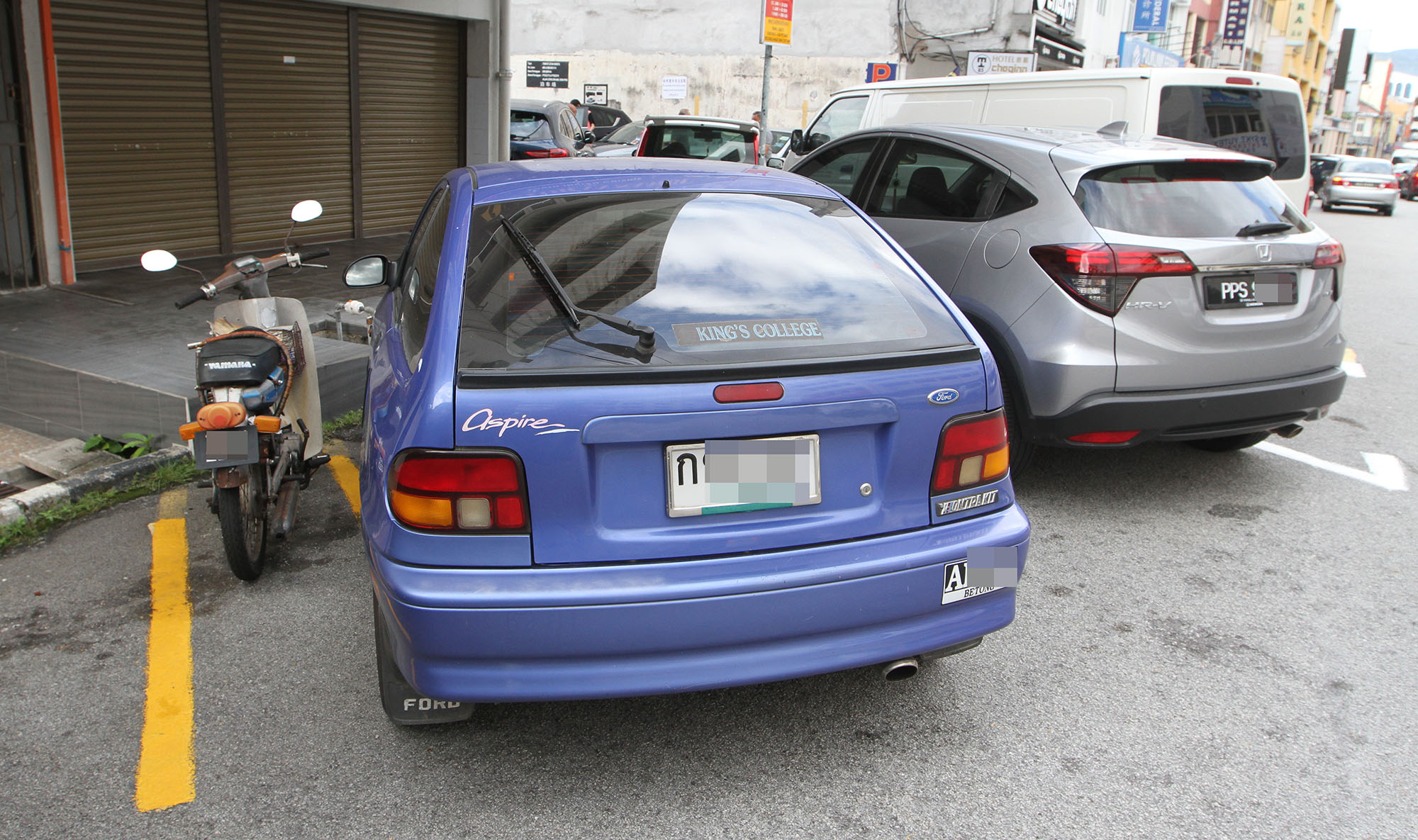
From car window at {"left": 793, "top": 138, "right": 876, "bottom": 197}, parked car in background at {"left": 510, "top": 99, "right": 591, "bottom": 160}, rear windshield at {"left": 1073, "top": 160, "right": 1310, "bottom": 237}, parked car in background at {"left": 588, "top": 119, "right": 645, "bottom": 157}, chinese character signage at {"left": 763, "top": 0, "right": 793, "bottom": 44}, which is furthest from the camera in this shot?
parked car in background at {"left": 588, "top": 119, "right": 645, "bottom": 157}

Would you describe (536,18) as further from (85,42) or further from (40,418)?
(40,418)

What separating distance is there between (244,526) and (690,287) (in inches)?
77.1

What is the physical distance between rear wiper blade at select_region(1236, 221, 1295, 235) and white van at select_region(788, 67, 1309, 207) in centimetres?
209

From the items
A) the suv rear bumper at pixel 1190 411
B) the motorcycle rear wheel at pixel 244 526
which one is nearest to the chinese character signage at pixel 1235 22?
the suv rear bumper at pixel 1190 411

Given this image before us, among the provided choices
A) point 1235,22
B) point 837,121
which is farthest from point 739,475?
point 1235,22

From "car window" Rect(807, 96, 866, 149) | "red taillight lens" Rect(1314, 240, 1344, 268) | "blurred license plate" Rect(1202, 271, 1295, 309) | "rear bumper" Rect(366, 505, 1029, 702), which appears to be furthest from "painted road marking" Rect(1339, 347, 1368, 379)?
"rear bumper" Rect(366, 505, 1029, 702)

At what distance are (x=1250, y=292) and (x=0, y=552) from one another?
17.5ft

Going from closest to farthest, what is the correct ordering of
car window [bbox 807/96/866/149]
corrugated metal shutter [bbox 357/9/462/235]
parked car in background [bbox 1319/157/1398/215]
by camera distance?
car window [bbox 807/96/866/149]
corrugated metal shutter [bbox 357/9/462/235]
parked car in background [bbox 1319/157/1398/215]

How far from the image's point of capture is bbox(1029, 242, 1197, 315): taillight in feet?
14.3

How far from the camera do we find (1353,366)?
321 inches

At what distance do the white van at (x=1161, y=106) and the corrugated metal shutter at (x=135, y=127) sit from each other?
6413 mm

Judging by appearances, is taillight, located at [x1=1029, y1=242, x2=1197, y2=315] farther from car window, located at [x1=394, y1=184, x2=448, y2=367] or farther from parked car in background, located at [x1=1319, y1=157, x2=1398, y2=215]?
parked car in background, located at [x1=1319, y1=157, x2=1398, y2=215]

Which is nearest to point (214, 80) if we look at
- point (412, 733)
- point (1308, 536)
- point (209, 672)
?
point (209, 672)

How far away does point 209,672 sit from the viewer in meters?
3.25
